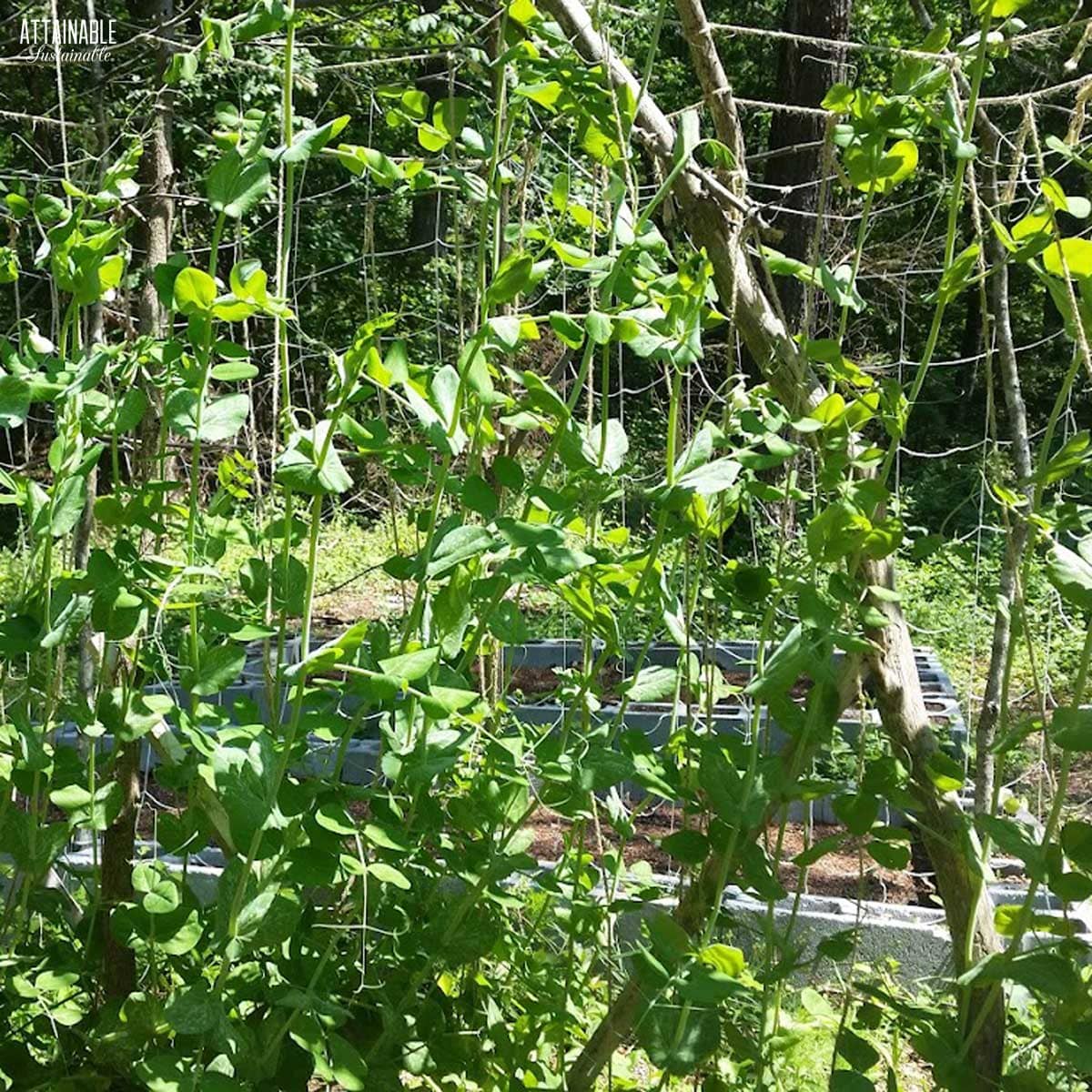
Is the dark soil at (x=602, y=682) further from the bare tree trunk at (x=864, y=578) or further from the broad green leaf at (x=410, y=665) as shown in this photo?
the broad green leaf at (x=410, y=665)

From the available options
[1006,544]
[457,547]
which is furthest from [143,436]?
[1006,544]

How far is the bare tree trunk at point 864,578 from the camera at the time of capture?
4.36 feet

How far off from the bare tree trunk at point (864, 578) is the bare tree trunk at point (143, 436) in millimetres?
521

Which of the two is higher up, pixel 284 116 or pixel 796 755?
pixel 284 116

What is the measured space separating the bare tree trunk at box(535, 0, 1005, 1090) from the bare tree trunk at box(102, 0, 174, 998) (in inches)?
20.5

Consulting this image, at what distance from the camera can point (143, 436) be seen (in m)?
2.13

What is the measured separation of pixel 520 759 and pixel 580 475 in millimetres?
264

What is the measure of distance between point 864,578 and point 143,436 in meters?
1.28

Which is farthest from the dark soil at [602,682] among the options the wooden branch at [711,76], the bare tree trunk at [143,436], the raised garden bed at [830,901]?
the wooden branch at [711,76]

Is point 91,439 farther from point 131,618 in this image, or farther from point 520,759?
point 520,759

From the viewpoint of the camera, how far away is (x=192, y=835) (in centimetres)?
126

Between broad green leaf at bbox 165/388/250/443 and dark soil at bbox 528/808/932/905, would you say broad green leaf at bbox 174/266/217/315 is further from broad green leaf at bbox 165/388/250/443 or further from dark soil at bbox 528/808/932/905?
dark soil at bbox 528/808/932/905

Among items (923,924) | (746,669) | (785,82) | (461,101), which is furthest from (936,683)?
(461,101)

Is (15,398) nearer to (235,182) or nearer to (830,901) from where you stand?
(235,182)
